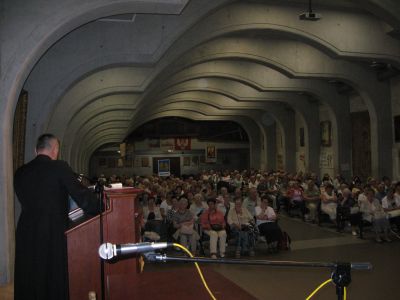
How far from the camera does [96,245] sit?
14.2 feet

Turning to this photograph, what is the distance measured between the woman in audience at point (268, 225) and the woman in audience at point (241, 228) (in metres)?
0.26

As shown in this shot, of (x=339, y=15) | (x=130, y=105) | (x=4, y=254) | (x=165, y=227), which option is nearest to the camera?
(x=4, y=254)

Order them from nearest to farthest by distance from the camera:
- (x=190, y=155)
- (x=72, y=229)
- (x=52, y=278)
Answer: (x=52, y=278), (x=72, y=229), (x=190, y=155)

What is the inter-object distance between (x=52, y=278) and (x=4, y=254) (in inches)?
86.1

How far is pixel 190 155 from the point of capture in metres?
37.7

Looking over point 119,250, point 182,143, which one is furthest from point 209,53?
point 182,143

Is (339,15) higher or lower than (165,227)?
higher

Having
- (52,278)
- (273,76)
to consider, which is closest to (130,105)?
(273,76)

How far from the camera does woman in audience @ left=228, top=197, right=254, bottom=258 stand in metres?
9.94

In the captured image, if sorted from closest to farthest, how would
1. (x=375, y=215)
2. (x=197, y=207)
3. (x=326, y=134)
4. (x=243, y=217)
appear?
(x=243, y=217)
(x=375, y=215)
(x=197, y=207)
(x=326, y=134)

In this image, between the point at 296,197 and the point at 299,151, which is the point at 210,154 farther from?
the point at 296,197

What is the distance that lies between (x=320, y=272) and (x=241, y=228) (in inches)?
92.2

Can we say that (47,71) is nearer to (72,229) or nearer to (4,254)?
(4,254)

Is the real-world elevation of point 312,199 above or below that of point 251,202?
below
